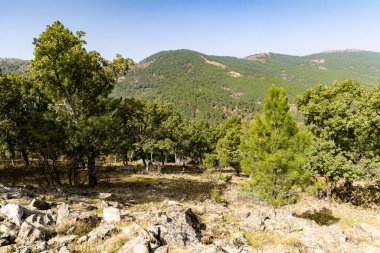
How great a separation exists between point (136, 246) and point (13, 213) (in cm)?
539

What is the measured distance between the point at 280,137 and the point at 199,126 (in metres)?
47.2

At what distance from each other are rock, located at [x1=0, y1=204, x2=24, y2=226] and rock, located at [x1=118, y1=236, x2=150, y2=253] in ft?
14.5

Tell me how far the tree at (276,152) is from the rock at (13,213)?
12.5 meters

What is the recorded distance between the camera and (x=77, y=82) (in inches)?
863

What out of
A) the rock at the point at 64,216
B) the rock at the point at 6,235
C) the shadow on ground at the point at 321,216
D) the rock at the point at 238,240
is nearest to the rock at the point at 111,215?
the rock at the point at 64,216

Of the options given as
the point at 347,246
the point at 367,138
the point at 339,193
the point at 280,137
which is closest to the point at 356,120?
the point at 367,138

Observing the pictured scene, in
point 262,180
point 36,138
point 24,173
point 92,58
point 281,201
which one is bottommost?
point 24,173

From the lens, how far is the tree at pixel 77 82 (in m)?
19.8

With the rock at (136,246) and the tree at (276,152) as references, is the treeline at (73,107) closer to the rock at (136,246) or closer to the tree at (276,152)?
the tree at (276,152)

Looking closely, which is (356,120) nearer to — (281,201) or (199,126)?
(281,201)

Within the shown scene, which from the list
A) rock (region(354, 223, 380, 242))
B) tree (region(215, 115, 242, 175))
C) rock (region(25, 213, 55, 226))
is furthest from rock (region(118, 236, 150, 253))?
tree (region(215, 115, 242, 175))

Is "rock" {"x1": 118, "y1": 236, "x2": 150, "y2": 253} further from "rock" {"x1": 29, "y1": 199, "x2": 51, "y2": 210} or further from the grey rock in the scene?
"rock" {"x1": 29, "y1": 199, "x2": 51, "y2": 210}

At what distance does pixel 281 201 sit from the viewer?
15680 mm

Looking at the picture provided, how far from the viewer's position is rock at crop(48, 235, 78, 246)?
805 cm
